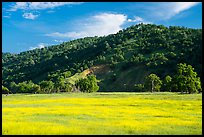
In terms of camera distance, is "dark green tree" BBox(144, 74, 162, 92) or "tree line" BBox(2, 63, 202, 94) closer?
"tree line" BBox(2, 63, 202, 94)

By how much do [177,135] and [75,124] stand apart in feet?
18.9

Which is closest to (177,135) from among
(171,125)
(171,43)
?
(171,125)

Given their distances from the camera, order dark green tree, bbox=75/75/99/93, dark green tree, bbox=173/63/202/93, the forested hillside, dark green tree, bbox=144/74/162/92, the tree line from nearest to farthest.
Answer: dark green tree, bbox=173/63/202/93 < the tree line < dark green tree, bbox=144/74/162/92 < dark green tree, bbox=75/75/99/93 < the forested hillside

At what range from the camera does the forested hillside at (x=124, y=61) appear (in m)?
109

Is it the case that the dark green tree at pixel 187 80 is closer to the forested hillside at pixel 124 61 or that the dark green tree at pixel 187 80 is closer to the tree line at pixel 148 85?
the tree line at pixel 148 85

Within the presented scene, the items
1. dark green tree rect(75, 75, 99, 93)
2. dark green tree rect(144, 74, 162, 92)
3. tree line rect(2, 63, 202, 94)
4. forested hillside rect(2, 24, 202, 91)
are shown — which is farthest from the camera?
forested hillside rect(2, 24, 202, 91)

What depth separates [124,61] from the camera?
12562 cm

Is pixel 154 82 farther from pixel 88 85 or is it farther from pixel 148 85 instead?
pixel 88 85

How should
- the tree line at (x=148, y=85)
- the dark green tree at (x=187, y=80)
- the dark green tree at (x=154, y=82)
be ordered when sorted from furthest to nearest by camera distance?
the dark green tree at (x=154, y=82)
the tree line at (x=148, y=85)
the dark green tree at (x=187, y=80)

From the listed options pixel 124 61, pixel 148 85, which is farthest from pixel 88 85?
pixel 124 61

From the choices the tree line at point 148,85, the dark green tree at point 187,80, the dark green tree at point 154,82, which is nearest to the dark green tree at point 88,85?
the tree line at point 148,85

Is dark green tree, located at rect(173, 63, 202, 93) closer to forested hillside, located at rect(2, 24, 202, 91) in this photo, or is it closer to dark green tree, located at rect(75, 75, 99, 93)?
forested hillside, located at rect(2, 24, 202, 91)

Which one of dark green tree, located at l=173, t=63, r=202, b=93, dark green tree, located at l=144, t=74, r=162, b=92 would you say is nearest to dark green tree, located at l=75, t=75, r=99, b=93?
dark green tree, located at l=144, t=74, r=162, b=92

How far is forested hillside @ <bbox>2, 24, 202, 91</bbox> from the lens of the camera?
10871 centimetres
